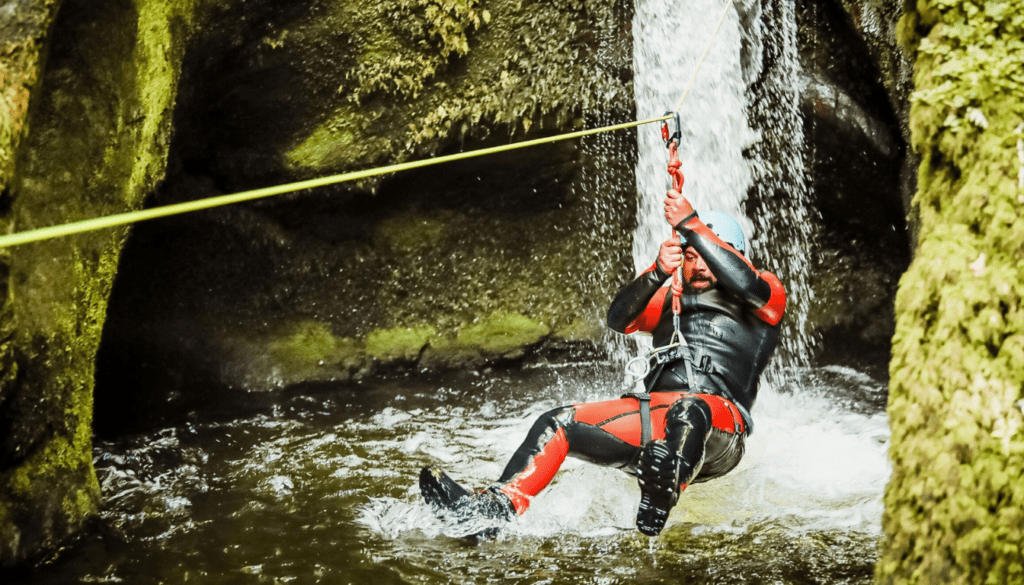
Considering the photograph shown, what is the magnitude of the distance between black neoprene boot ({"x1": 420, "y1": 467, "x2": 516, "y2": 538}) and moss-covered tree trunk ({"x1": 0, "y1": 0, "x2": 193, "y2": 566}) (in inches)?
75.3

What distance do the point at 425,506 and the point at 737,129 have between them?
4.70 metres

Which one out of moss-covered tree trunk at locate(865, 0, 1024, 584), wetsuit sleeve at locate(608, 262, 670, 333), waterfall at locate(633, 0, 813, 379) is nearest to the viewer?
moss-covered tree trunk at locate(865, 0, 1024, 584)

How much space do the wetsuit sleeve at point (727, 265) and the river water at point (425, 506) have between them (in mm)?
1226

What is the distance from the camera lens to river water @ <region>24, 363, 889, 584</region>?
3.29 meters

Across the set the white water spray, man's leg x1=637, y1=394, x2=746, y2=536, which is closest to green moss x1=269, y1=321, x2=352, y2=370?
the white water spray

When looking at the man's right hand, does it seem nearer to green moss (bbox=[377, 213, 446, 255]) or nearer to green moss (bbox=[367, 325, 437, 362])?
green moss (bbox=[377, 213, 446, 255])

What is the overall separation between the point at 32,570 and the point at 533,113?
4.82 meters

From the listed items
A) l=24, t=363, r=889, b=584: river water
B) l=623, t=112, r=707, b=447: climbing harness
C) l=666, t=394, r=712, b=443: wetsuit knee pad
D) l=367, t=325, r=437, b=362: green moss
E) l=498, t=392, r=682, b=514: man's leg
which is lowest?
l=24, t=363, r=889, b=584: river water

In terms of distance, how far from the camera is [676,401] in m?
3.39

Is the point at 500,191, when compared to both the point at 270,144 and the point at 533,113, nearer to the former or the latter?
the point at 533,113

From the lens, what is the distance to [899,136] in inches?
251

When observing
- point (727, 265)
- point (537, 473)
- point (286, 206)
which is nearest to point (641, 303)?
point (727, 265)

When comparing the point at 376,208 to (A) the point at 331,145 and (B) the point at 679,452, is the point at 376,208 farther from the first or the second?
(B) the point at 679,452

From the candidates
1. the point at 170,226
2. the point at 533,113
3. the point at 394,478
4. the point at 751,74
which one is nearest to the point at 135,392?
the point at 170,226
